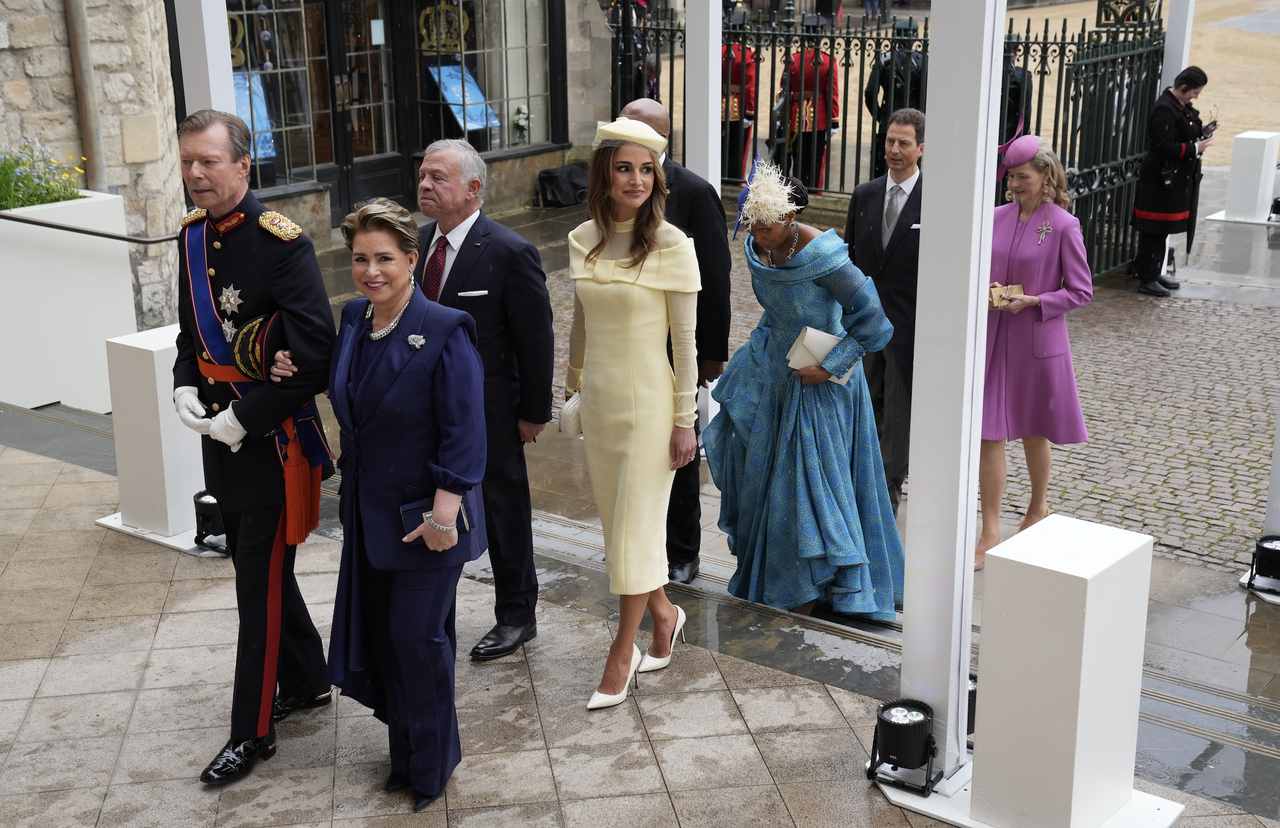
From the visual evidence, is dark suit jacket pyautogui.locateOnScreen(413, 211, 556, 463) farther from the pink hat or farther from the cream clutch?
the pink hat

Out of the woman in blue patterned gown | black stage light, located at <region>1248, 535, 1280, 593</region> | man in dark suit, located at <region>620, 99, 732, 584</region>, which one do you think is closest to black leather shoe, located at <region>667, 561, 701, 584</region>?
the woman in blue patterned gown

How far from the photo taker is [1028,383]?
532 centimetres

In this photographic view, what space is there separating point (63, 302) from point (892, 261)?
16.2ft

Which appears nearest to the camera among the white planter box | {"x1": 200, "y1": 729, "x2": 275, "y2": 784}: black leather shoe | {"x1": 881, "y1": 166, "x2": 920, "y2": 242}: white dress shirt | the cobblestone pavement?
{"x1": 200, "y1": 729, "x2": 275, "y2": 784}: black leather shoe

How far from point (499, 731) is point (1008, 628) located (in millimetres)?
1535

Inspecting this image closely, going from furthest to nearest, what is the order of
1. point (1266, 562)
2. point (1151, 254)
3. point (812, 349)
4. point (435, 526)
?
point (1151, 254), point (1266, 562), point (812, 349), point (435, 526)

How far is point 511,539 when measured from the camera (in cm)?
440

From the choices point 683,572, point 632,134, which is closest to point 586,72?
point 683,572

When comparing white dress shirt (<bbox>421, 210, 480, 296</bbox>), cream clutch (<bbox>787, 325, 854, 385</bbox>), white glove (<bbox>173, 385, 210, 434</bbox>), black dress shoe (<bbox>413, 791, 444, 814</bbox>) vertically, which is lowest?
black dress shoe (<bbox>413, 791, 444, 814</bbox>)

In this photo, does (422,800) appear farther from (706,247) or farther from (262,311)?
(706,247)

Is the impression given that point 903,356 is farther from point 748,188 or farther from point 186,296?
point 186,296

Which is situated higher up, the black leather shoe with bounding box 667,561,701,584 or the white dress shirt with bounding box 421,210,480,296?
the white dress shirt with bounding box 421,210,480,296

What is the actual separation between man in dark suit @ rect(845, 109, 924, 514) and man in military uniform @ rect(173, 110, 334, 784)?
8.57 ft

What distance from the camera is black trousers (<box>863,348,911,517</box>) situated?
5.54m
